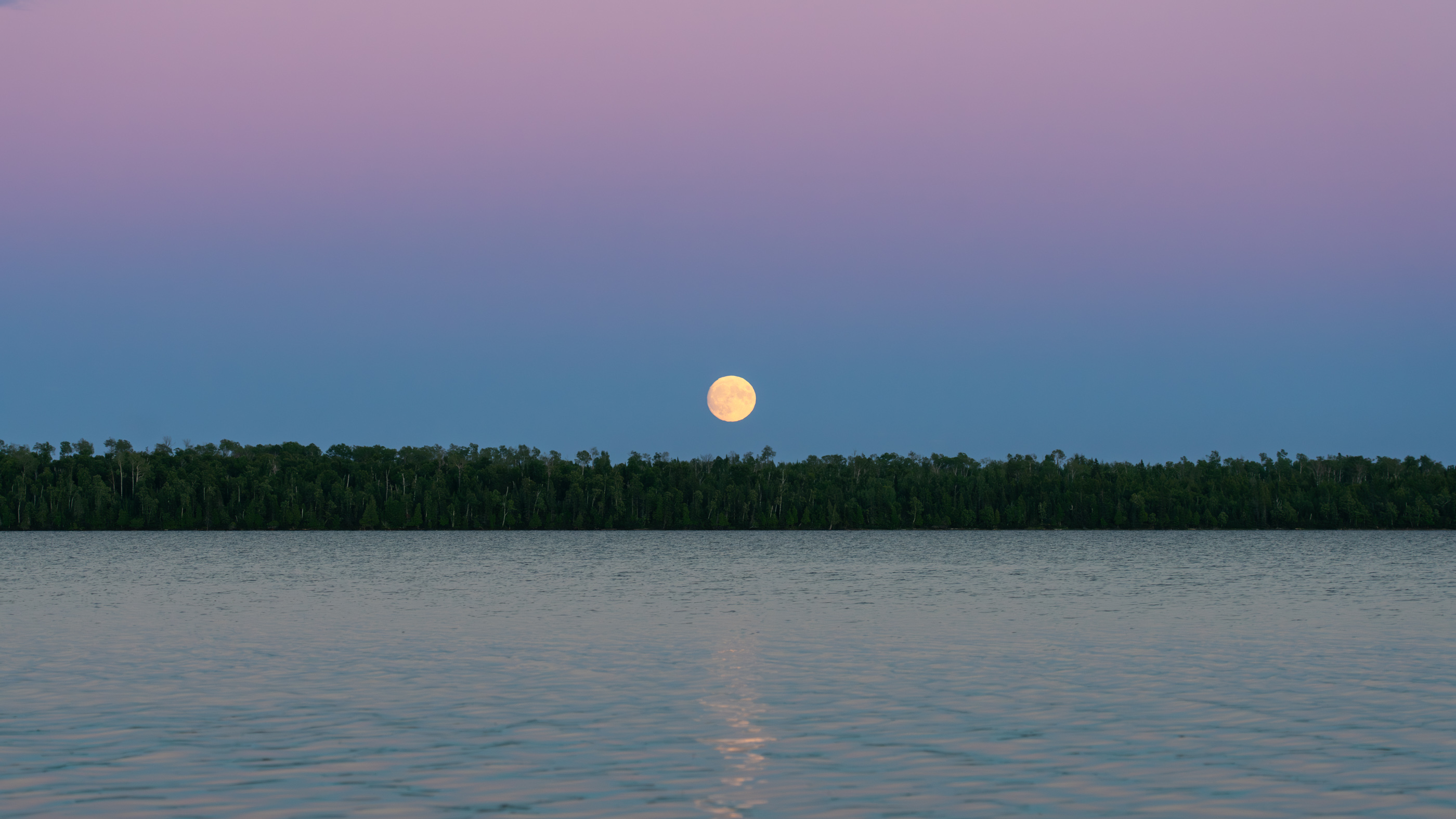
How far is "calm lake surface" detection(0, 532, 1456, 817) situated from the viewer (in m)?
21.1

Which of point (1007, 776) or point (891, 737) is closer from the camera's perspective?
point (1007, 776)

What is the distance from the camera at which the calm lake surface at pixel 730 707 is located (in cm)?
2106

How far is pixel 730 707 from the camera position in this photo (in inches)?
1211

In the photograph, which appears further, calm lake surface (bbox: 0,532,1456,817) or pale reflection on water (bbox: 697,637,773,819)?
calm lake surface (bbox: 0,532,1456,817)

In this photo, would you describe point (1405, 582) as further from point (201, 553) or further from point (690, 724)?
point (201, 553)

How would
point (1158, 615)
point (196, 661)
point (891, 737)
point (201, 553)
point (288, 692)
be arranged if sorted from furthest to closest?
1. point (201, 553)
2. point (1158, 615)
3. point (196, 661)
4. point (288, 692)
5. point (891, 737)

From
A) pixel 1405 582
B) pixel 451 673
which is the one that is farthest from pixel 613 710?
pixel 1405 582

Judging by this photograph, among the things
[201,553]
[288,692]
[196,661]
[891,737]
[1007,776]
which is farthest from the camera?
[201,553]

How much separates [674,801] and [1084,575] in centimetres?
9082

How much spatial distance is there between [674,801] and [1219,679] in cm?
2015

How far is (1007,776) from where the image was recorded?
886 inches

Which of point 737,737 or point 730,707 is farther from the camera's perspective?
point 730,707

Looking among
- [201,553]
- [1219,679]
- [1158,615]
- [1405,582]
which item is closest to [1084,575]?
[1405,582]

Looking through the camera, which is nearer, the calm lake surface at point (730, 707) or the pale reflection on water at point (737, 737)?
the pale reflection on water at point (737, 737)
